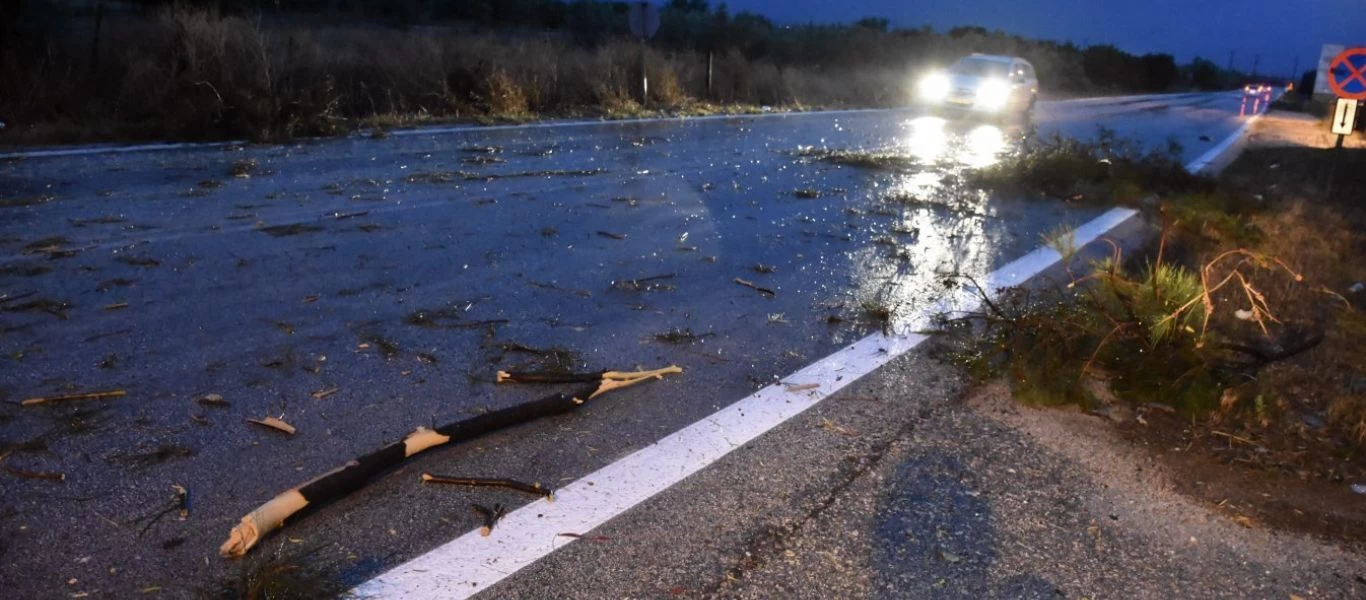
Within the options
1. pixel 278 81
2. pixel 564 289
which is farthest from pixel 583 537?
pixel 278 81

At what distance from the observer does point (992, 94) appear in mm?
22906

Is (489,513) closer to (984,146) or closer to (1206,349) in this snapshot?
(1206,349)

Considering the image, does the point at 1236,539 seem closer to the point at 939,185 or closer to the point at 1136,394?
the point at 1136,394

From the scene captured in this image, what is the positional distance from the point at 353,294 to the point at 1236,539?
177 inches

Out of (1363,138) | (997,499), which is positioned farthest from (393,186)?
(1363,138)

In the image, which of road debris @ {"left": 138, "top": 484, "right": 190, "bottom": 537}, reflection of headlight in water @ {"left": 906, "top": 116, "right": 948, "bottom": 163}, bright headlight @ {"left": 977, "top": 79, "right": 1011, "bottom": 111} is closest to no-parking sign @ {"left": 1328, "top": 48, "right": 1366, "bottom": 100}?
reflection of headlight in water @ {"left": 906, "top": 116, "right": 948, "bottom": 163}

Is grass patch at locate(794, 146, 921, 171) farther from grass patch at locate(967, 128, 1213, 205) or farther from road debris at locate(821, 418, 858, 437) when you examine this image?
road debris at locate(821, 418, 858, 437)

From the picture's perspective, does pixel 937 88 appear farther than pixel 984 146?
Yes

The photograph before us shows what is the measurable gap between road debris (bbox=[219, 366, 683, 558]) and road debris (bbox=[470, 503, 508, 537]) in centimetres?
43

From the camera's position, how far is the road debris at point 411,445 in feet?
9.88

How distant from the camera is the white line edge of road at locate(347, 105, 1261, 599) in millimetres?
2869

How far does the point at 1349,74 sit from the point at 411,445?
10410 millimetres

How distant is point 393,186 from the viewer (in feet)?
30.0

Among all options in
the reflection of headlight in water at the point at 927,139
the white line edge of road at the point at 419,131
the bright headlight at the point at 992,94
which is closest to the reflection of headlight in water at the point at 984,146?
the reflection of headlight in water at the point at 927,139
